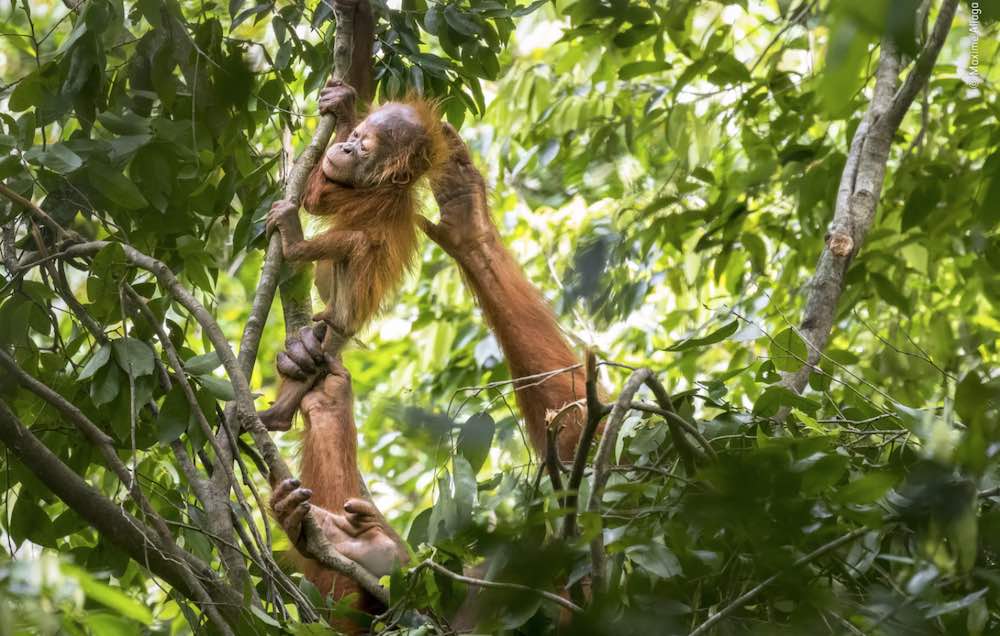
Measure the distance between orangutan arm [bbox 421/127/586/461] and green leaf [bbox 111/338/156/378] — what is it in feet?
5.06

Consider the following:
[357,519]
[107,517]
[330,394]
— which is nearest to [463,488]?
[107,517]

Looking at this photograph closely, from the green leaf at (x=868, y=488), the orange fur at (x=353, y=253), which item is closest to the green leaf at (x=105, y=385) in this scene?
the orange fur at (x=353, y=253)

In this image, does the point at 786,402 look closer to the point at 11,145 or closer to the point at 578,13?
the point at 578,13

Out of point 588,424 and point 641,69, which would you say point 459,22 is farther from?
point 588,424

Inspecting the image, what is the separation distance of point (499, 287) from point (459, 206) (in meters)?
0.32

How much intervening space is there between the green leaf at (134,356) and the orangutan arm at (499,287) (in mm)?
1543

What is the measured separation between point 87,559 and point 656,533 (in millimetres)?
1340

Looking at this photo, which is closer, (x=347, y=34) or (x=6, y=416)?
(x=6, y=416)

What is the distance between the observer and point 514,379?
2697 mm

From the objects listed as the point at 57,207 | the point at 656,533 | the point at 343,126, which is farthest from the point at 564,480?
the point at 343,126

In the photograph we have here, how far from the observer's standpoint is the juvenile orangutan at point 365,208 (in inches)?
135

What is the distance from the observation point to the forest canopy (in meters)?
1.40

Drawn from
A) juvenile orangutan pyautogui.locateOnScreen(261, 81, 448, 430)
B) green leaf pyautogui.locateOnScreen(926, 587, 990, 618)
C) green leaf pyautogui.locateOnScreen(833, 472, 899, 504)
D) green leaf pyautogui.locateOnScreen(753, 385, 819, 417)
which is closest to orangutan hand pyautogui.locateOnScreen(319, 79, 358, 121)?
juvenile orangutan pyautogui.locateOnScreen(261, 81, 448, 430)

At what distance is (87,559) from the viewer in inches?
101
